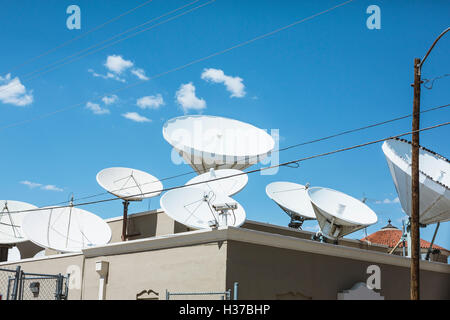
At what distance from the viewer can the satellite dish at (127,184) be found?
94.2ft

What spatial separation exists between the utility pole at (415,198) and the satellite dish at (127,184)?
45.4ft

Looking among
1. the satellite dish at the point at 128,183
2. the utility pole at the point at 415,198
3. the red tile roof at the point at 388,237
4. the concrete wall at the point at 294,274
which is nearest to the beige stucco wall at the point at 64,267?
the satellite dish at the point at 128,183

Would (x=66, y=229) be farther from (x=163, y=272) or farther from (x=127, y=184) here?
(x=163, y=272)

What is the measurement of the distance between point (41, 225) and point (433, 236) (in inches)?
674

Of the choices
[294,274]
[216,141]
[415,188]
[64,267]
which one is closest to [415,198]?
[415,188]

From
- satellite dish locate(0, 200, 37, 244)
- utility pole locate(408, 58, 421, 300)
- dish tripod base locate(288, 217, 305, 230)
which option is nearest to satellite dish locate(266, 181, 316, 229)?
dish tripod base locate(288, 217, 305, 230)

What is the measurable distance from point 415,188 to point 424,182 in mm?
4317

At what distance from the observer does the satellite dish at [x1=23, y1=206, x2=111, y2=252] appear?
25.1 meters

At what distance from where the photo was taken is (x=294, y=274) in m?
19.3

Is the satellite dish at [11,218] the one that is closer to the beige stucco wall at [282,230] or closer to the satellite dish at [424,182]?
the beige stucco wall at [282,230]
